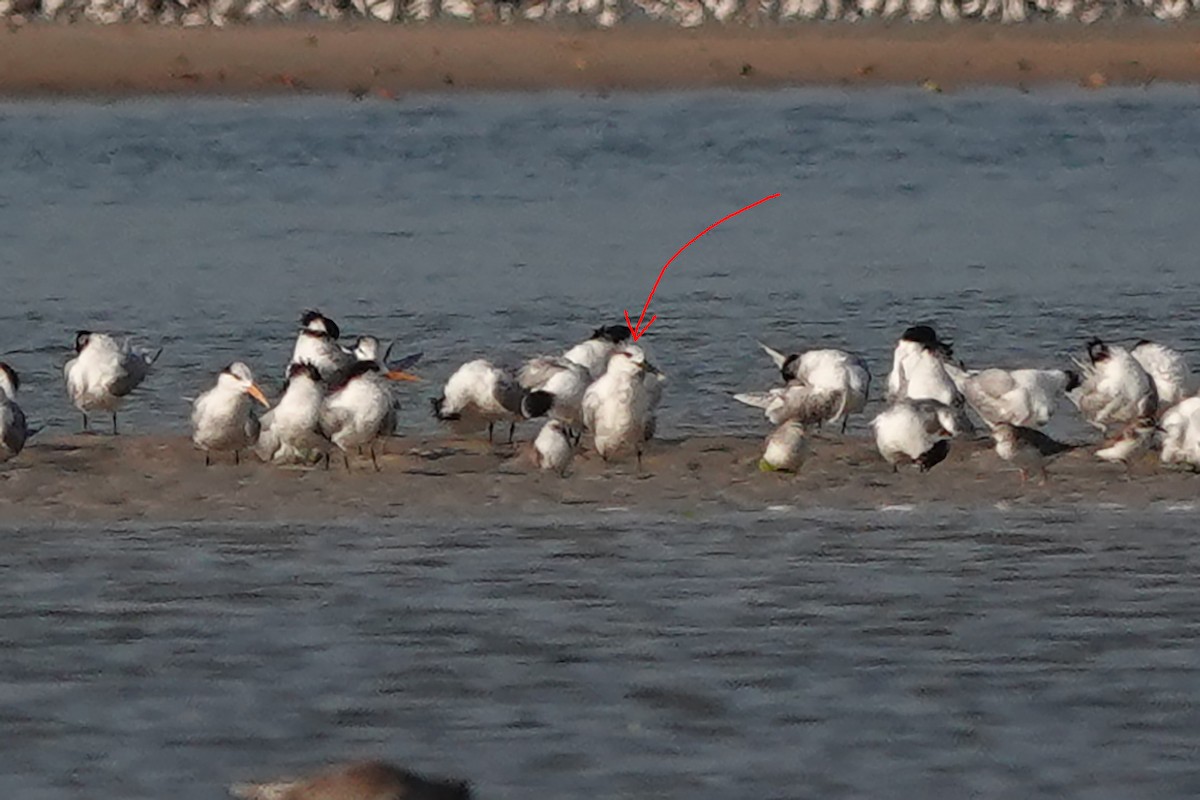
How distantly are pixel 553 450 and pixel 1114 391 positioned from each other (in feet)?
8.76

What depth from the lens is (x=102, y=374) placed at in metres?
14.6

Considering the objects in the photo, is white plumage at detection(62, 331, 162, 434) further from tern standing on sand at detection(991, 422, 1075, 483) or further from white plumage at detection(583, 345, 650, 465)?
tern standing on sand at detection(991, 422, 1075, 483)

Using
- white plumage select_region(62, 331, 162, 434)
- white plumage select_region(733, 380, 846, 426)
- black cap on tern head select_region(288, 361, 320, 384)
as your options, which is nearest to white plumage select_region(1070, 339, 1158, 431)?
white plumage select_region(733, 380, 846, 426)

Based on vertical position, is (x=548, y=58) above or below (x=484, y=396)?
above

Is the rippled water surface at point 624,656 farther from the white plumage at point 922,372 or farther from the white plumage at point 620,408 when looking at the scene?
the white plumage at point 922,372

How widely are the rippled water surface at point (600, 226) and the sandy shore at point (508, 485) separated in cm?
133

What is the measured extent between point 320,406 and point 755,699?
4.62 meters

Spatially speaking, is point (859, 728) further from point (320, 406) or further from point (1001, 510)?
point (320, 406)

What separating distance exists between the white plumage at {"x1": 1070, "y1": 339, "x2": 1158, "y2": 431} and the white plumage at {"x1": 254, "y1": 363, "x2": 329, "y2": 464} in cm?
353

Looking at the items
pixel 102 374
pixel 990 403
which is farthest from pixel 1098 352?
pixel 102 374

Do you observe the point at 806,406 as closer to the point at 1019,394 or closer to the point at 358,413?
the point at 1019,394

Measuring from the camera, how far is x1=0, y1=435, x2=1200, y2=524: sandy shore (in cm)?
1273

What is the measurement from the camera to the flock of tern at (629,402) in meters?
13.3

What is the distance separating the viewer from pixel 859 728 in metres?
9.01
